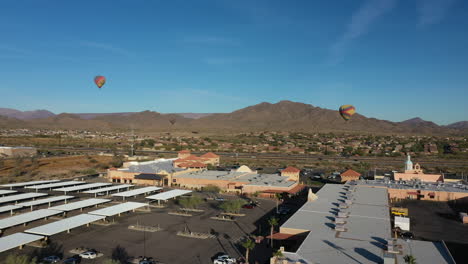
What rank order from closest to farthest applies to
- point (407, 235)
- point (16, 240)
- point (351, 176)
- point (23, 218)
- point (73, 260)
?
1. point (73, 260)
2. point (16, 240)
3. point (407, 235)
4. point (23, 218)
5. point (351, 176)

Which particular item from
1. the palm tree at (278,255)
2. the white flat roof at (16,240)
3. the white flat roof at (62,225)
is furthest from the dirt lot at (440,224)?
the white flat roof at (16,240)

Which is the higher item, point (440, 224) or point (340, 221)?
point (340, 221)

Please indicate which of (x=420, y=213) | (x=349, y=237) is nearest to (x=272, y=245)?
(x=349, y=237)

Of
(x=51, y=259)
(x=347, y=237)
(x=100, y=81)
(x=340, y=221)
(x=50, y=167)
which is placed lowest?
(x=50, y=167)

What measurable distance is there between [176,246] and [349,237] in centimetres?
1296

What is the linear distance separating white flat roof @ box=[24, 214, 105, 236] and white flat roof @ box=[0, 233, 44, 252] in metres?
0.71

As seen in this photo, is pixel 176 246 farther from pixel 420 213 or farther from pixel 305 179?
pixel 305 179

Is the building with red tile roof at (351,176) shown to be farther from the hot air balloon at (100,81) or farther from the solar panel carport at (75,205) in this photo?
the hot air balloon at (100,81)

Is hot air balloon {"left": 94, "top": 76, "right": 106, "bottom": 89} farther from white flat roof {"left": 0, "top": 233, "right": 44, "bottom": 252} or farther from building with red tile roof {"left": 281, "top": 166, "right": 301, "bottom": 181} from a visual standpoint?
white flat roof {"left": 0, "top": 233, "right": 44, "bottom": 252}

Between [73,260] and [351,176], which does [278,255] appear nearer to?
[73,260]

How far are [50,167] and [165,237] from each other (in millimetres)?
53106

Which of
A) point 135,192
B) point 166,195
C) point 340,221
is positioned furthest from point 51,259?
point 135,192

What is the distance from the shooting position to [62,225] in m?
29.8

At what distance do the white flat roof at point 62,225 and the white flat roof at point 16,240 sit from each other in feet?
2.34
